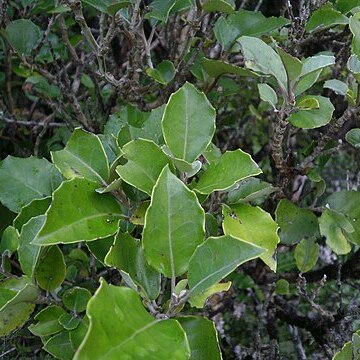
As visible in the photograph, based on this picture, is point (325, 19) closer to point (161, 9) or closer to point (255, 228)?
point (161, 9)

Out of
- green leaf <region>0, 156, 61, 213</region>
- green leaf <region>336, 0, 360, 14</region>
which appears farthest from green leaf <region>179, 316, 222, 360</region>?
green leaf <region>336, 0, 360, 14</region>

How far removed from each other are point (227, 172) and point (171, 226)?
143mm

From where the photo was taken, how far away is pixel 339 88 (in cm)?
96

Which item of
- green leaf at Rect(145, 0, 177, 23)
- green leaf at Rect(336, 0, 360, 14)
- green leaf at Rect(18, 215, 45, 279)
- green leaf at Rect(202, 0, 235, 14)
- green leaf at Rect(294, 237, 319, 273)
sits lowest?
green leaf at Rect(294, 237, 319, 273)

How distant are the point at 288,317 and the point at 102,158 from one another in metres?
0.76

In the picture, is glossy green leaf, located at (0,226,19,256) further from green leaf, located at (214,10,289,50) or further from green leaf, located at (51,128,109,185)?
green leaf, located at (214,10,289,50)

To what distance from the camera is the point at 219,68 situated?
1074 mm

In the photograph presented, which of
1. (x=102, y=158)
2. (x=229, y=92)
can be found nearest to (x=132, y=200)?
(x=102, y=158)

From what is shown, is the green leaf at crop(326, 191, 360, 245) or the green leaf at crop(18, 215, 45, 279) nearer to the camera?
the green leaf at crop(18, 215, 45, 279)

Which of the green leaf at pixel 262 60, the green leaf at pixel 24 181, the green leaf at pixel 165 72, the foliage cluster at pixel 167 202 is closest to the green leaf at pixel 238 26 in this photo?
the foliage cluster at pixel 167 202

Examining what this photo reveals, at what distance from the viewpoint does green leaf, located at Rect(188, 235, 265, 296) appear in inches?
25.9

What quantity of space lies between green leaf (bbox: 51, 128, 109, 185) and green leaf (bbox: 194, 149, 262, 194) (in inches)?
5.6

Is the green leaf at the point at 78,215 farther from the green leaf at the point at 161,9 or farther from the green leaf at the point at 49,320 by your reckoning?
the green leaf at the point at 161,9

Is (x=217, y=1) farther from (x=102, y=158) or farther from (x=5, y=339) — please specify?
(x=5, y=339)
